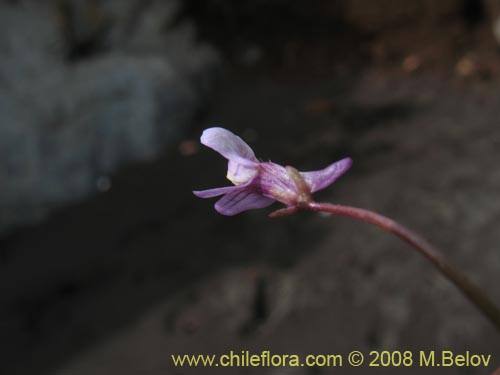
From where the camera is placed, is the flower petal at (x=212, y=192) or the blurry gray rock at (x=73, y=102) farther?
the blurry gray rock at (x=73, y=102)

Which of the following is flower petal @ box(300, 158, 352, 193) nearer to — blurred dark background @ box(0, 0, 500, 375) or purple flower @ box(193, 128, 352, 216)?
purple flower @ box(193, 128, 352, 216)

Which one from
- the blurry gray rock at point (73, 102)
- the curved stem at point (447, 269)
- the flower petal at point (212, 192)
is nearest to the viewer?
the curved stem at point (447, 269)

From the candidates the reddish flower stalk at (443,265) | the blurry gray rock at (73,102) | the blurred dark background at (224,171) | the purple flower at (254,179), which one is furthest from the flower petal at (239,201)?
the blurry gray rock at (73,102)

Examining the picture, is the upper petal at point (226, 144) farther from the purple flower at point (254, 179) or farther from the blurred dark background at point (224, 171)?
the blurred dark background at point (224, 171)

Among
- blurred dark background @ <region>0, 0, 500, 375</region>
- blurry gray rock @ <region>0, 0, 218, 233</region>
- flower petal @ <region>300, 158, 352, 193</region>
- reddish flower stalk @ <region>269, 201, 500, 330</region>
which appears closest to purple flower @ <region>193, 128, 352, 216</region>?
flower petal @ <region>300, 158, 352, 193</region>

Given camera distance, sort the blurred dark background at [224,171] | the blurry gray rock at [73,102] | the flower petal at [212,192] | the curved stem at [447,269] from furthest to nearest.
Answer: the blurry gray rock at [73,102]
the blurred dark background at [224,171]
the flower petal at [212,192]
the curved stem at [447,269]

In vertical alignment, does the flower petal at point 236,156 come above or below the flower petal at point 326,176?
above

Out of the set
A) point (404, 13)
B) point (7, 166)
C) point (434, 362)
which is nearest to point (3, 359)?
point (7, 166)

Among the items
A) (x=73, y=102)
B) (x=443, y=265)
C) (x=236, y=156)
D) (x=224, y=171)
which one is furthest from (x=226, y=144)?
(x=73, y=102)
